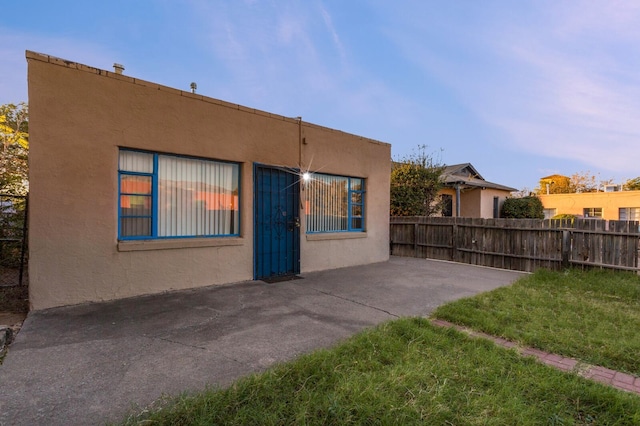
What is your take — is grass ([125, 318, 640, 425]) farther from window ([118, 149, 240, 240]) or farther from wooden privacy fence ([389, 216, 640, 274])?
wooden privacy fence ([389, 216, 640, 274])

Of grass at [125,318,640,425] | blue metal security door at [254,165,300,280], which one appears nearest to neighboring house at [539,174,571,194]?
blue metal security door at [254,165,300,280]

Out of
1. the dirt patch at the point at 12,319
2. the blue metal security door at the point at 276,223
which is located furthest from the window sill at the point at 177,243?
the dirt patch at the point at 12,319

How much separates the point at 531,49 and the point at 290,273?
10.7m

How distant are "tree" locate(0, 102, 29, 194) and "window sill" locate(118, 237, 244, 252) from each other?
3.77 m

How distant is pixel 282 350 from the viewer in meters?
3.24

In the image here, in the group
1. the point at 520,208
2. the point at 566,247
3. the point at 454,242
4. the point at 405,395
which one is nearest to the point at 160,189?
the point at 405,395

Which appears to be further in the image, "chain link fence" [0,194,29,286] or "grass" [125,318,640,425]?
"chain link fence" [0,194,29,286]

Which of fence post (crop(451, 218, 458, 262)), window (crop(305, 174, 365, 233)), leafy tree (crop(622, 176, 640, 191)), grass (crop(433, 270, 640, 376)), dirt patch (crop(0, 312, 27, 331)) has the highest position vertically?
leafy tree (crop(622, 176, 640, 191))

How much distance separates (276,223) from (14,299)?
4624 mm

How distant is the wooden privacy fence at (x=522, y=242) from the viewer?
23.4 feet

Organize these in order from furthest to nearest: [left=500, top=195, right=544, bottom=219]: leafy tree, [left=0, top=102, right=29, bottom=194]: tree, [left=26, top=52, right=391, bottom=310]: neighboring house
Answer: [left=500, top=195, right=544, bottom=219]: leafy tree < [left=0, top=102, right=29, bottom=194]: tree < [left=26, top=52, right=391, bottom=310]: neighboring house

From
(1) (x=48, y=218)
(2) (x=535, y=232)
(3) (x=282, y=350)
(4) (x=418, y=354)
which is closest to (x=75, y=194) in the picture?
(1) (x=48, y=218)

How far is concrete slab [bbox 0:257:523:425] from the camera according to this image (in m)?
2.36

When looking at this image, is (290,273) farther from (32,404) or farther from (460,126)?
(460,126)
